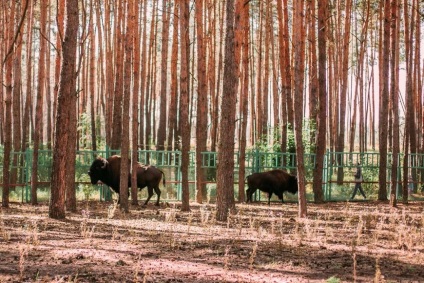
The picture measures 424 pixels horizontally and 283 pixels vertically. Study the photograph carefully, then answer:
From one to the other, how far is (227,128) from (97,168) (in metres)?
6.61

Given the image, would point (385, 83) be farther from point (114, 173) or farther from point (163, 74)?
point (163, 74)

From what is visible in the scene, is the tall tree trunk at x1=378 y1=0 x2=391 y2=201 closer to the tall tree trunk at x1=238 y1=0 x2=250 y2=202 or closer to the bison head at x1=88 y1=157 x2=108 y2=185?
the tall tree trunk at x1=238 y1=0 x2=250 y2=202

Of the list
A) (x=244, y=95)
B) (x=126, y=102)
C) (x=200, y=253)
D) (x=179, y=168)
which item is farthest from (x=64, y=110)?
(x=179, y=168)

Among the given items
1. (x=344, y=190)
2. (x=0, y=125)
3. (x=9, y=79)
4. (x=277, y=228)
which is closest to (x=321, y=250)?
(x=277, y=228)

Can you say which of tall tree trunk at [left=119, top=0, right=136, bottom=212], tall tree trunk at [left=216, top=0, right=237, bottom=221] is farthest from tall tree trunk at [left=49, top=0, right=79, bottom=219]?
tall tree trunk at [left=216, top=0, right=237, bottom=221]

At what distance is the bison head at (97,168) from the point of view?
61.6 ft

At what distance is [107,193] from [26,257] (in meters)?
12.7

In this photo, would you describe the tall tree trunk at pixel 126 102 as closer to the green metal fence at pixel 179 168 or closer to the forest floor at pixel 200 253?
the forest floor at pixel 200 253

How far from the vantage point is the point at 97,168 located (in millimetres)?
18797

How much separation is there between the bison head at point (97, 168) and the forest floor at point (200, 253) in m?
5.36

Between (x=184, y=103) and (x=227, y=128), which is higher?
(x=184, y=103)

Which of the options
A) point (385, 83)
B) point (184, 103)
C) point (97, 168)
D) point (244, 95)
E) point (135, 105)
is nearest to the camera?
point (184, 103)

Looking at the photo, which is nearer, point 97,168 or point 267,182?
point 97,168

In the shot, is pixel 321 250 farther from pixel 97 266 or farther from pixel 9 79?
pixel 9 79
